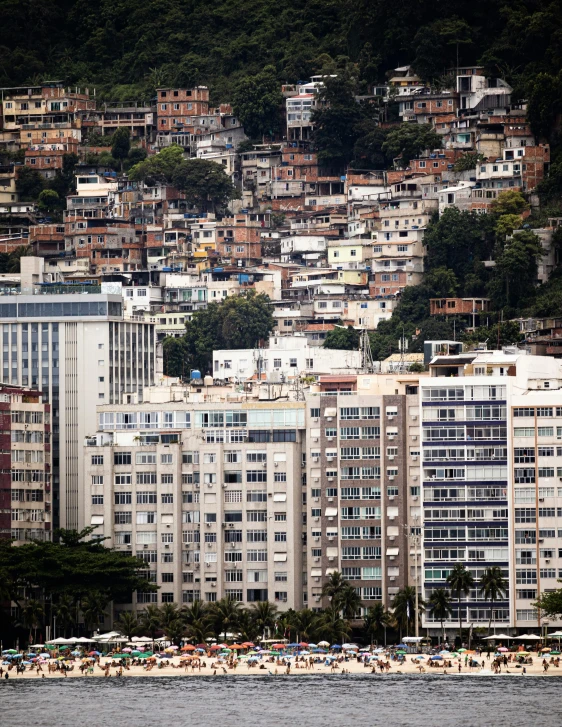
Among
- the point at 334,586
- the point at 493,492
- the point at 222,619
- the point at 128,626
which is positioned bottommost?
the point at 128,626

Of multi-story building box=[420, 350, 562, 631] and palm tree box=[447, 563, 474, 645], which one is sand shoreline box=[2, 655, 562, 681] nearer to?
palm tree box=[447, 563, 474, 645]

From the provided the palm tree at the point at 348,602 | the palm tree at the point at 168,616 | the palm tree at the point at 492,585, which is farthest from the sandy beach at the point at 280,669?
the palm tree at the point at 348,602

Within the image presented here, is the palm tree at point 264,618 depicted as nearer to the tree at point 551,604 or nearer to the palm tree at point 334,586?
the palm tree at point 334,586

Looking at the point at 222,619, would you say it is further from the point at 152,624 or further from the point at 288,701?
the point at 288,701

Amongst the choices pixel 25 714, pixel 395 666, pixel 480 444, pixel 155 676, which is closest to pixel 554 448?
pixel 480 444

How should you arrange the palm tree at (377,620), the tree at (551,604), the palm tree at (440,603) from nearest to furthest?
the tree at (551,604), the palm tree at (440,603), the palm tree at (377,620)

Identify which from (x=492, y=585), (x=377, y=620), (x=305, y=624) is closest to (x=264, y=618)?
(x=305, y=624)
